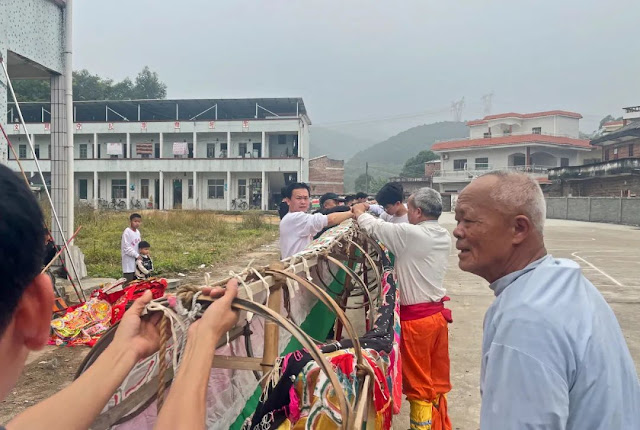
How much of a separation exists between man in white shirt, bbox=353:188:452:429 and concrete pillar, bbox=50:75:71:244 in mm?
6858

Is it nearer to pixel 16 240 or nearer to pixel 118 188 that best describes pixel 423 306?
pixel 16 240

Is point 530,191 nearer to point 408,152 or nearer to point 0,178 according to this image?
point 0,178

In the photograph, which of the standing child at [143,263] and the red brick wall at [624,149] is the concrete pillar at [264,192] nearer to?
the standing child at [143,263]

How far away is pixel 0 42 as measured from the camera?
6.54 m

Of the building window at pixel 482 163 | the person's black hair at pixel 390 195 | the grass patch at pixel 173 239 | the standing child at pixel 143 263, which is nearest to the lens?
the person's black hair at pixel 390 195

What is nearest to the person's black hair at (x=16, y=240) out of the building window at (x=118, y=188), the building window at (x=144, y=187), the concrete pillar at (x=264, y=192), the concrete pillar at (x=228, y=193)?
the concrete pillar at (x=264, y=192)

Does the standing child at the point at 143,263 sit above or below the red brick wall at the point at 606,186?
below

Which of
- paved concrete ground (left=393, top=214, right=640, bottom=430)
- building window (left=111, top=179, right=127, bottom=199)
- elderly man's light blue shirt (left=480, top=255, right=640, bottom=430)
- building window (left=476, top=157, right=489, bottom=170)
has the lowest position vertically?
paved concrete ground (left=393, top=214, right=640, bottom=430)

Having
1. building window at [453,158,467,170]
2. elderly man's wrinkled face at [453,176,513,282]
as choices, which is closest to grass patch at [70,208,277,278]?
elderly man's wrinkled face at [453,176,513,282]

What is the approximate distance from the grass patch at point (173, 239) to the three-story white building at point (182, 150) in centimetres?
1311

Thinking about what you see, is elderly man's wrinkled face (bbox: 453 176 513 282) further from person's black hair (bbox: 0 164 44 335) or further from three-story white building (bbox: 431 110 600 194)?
three-story white building (bbox: 431 110 600 194)

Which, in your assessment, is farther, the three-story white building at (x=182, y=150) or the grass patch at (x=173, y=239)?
the three-story white building at (x=182, y=150)

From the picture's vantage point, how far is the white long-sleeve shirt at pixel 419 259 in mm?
3416

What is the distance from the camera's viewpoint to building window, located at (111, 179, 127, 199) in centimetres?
3628
